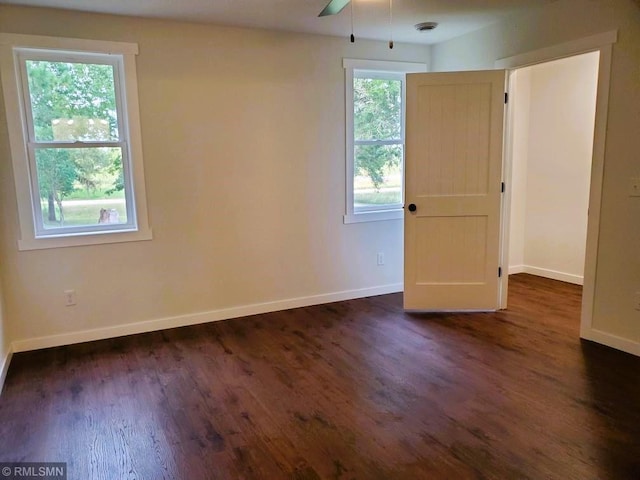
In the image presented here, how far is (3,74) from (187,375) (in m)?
2.49

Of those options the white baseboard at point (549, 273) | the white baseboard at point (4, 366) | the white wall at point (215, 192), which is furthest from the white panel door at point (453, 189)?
the white baseboard at point (4, 366)

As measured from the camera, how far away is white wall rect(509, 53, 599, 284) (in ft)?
16.1

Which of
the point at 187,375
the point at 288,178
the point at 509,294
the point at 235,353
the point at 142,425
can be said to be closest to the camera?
the point at 142,425

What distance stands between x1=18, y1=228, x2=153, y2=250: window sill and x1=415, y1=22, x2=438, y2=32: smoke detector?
9.60 feet

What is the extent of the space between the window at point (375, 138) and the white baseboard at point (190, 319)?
2.57ft

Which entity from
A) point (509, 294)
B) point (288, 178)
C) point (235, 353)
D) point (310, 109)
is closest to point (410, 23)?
point (310, 109)

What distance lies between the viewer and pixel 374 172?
185 inches

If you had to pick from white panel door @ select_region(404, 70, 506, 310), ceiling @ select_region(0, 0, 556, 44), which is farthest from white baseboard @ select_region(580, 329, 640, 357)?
ceiling @ select_region(0, 0, 556, 44)

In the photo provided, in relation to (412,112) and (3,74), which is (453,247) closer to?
(412,112)

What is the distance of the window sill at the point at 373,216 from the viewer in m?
4.57

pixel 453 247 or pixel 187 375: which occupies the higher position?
pixel 453 247

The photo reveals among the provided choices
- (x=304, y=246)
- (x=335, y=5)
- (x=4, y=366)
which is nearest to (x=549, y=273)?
(x=304, y=246)

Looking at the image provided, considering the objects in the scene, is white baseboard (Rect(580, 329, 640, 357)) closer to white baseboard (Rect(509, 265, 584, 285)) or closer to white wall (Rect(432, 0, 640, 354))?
white wall (Rect(432, 0, 640, 354))

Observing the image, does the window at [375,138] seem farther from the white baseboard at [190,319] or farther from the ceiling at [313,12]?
the white baseboard at [190,319]
